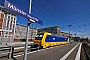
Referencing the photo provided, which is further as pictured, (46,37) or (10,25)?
(10,25)

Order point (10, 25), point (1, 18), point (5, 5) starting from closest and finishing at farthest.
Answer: point (5, 5) < point (1, 18) < point (10, 25)

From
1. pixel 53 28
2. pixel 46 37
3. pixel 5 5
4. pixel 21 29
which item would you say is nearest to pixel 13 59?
pixel 5 5

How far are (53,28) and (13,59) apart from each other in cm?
Answer: 8424

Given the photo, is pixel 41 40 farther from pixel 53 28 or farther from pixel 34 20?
pixel 53 28

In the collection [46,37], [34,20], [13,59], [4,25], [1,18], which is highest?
[1,18]

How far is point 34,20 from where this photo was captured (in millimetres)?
5859

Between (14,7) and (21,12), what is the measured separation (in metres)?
0.47

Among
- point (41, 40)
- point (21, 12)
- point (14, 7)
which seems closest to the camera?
point (14, 7)

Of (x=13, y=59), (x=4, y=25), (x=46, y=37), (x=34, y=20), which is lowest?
(x=13, y=59)

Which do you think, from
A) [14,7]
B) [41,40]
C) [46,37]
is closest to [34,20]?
[14,7]

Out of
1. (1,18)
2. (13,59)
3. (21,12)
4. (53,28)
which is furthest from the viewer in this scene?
(53,28)

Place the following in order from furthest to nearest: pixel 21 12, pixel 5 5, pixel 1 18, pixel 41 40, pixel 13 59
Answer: pixel 1 18, pixel 41 40, pixel 13 59, pixel 21 12, pixel 5 5

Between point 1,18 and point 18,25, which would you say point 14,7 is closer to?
point 1,18

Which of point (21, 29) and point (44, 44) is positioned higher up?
point (21, 29)
